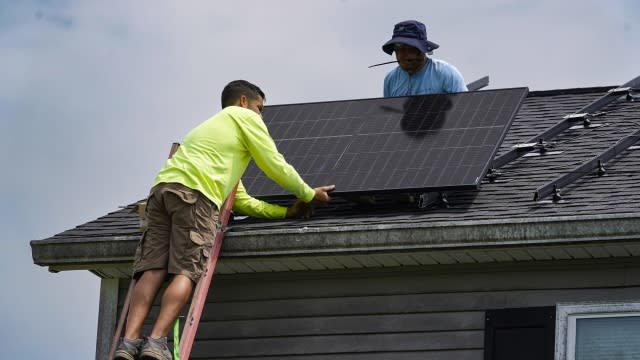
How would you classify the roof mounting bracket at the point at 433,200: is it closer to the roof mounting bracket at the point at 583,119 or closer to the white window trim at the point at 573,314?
the white window trim at the point at 573,314

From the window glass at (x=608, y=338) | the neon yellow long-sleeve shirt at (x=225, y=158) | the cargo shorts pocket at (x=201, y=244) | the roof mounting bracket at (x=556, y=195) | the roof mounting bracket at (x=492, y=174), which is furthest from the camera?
the roof mounting bracket at (x=492, y=174)

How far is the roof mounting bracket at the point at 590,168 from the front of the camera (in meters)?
11.7

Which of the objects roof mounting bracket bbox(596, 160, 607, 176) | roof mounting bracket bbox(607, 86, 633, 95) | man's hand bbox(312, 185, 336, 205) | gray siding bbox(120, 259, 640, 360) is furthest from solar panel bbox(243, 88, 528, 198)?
roof mounting bracket bbox(607, 86, 633, 95)

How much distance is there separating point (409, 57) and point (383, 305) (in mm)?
2871

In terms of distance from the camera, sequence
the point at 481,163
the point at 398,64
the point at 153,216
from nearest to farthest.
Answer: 1. the point at 153,216
2. the point at 481,163
3. the point at 398,64

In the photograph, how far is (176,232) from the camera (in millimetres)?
11203

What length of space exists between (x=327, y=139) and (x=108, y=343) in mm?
2393

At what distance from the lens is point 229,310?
12.3 m

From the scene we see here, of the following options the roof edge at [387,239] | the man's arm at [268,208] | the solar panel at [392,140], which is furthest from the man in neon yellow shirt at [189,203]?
the solar panel at [392,140]

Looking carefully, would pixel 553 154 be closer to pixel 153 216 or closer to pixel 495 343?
pixel 495 343

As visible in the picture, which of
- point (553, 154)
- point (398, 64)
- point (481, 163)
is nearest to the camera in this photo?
point (481, 163)

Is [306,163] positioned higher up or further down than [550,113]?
further down

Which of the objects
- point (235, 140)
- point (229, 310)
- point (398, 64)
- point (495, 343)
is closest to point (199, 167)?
point (235, 140)

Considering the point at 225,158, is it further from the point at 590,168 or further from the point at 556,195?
the point at 590,168
